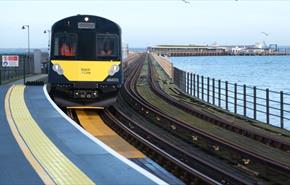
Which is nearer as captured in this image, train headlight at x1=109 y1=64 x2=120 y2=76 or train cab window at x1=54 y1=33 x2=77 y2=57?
train headlight at x1=109 y1=64 x2=120 y2=76

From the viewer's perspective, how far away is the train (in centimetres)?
1984

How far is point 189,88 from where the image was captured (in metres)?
36.4

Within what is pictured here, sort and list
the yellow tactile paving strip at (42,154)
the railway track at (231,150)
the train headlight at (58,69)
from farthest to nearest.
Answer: the train headlight at (58,69), the railway track at (231,150), the yellow tactile paving strip at (42,154)

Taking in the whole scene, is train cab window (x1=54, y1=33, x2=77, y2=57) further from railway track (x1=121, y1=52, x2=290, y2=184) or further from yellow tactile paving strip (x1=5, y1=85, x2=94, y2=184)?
yellow tactile paving strip (x1=5, y1=85, x2=94, y2=184)

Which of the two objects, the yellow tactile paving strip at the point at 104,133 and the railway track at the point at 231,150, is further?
the yellow tactile paving strip at the point at 104,133

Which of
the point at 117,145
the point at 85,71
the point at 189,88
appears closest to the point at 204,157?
the point at 117,145

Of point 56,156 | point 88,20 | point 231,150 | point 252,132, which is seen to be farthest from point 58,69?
point 56,156

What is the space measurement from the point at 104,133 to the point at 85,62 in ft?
13.3

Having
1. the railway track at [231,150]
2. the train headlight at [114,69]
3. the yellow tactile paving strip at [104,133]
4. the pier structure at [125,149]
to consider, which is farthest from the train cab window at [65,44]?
the railway track at [231,150]

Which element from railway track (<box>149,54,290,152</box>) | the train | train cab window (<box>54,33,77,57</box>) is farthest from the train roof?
railway track (<box>149,54,290,152</box>)

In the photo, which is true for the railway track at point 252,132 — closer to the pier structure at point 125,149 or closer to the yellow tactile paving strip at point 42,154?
the pier structure at point 125,149

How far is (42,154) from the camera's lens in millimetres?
9875

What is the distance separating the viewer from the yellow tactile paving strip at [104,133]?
13.6 meters

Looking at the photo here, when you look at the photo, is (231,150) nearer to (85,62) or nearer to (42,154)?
(42,154)
